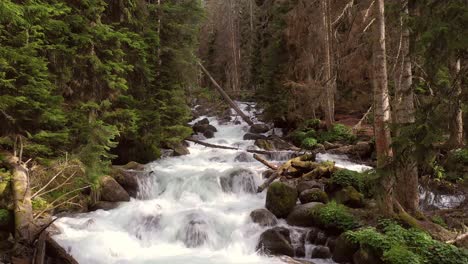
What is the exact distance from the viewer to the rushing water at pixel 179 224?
9.30 m

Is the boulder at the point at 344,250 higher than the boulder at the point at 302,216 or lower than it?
lower

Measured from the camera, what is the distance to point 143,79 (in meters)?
16.2

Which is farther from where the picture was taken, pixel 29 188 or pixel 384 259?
pixel 29 188

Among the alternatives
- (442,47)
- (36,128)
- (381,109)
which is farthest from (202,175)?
(442,47)

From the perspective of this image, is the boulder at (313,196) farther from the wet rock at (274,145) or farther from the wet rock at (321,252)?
the wet rock at (274,145)

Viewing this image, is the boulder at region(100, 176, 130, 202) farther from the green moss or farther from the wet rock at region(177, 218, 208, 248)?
the wet rock at region(177, 218, 208, 248)

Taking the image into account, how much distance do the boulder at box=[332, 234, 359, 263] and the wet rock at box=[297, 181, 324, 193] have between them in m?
3.00

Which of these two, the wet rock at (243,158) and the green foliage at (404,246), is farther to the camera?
the wet rock at (243,158)

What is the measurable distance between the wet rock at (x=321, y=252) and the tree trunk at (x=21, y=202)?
6963 millimetres

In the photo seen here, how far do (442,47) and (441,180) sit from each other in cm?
894

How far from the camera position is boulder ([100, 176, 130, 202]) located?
12.2m

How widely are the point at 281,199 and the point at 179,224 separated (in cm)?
330

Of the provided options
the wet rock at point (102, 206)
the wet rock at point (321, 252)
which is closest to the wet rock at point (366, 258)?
the wet rock at point (321, 252)

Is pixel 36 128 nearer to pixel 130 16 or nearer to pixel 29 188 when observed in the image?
pixel 29 188
